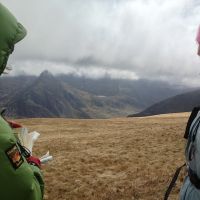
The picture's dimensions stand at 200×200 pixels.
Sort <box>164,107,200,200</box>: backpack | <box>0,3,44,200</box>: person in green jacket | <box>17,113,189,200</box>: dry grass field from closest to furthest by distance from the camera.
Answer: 1. <box>0,3,44,200</box>: person in green jacket
2. <box>164,107,200,200</box>: backpack
3. <box>17,113,189,200</box>: dry grass field

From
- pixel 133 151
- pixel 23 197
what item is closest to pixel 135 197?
pixel 133 151

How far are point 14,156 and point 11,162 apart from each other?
53 millimetres

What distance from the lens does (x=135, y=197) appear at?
43.4 ft

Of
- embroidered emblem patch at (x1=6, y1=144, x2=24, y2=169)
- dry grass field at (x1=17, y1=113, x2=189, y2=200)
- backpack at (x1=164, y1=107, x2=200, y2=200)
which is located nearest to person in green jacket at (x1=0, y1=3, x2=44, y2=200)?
embroidered emblem patch at (x1=6, y1=144, x2=24, y2=169)

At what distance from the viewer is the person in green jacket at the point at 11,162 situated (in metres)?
3.08

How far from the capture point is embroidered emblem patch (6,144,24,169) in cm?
309

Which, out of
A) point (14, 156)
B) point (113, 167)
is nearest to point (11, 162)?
point (14, 156)

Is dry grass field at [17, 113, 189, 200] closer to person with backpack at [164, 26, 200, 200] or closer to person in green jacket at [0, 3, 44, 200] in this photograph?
person with backpack at [164, 26, 200, 200]

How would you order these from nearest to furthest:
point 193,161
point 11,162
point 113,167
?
1. point 11,162
2. point 193,161
3. point 113,167

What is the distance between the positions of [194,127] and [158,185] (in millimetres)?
10621

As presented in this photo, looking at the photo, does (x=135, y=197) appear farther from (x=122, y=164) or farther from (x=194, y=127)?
(x=194, y=127)

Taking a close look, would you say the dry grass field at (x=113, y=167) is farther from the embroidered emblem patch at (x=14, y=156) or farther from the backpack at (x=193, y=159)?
the embroidered emblem patch at (x=14, y=156)

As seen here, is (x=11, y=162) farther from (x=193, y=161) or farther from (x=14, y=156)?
(x=193, y=161)

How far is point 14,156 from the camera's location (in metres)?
3.12
